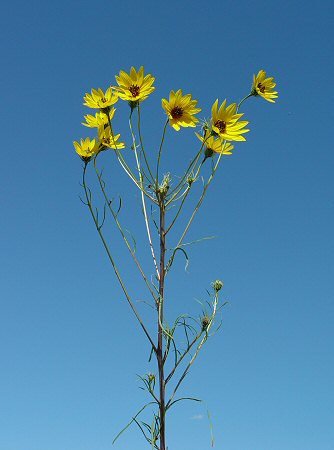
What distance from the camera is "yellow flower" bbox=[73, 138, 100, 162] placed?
9.52 feet

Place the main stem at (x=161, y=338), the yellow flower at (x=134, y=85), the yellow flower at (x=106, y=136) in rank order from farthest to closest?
the yellow flower at (x=106, y=136), the yellow flower at (x=134, y=85), the main stem at (x=161, y=338)

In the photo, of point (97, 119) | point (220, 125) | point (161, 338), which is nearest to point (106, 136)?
point (97, 119)

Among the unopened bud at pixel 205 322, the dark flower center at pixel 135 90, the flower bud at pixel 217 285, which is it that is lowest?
the unopened bud at pixel 205 322

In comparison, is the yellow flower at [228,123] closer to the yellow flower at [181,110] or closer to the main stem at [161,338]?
the yellow flower at [181,110]

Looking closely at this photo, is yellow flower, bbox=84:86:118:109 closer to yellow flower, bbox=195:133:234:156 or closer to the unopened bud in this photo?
yellow flower, bbox=195:133:234:156

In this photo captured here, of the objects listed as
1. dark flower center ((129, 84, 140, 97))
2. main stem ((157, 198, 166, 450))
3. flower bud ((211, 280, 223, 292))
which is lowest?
main stem ((157, 198, 166, 450))

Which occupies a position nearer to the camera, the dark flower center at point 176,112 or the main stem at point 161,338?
the main stem at point 161,338

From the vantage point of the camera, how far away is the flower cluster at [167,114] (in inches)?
111

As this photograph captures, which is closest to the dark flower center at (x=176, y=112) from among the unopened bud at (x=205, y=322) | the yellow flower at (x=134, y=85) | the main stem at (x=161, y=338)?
the yellow flower at (x=134, y=85)

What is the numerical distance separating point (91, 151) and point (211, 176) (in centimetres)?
58

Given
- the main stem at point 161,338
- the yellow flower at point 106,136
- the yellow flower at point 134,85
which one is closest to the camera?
the main stem at point 161,338

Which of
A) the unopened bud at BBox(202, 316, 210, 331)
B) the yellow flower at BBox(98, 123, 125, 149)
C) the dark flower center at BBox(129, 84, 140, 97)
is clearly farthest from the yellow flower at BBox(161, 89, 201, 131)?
the unopened bud at BBox(202, 316, 210, 331)

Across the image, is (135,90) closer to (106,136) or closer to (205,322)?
(106,136)

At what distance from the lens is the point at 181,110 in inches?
112
